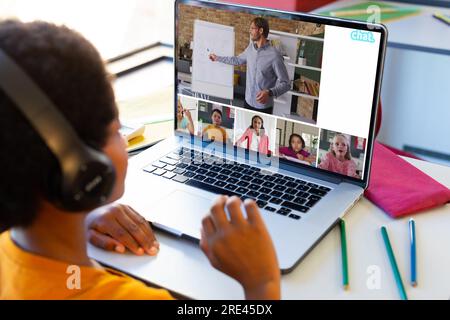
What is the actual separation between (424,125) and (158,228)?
1.78 m

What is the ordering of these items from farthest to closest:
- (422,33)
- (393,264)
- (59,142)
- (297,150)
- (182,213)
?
1. (422,33)
2. (297,150)
3. (182,213)
4. (393,264)
5. (59,142)

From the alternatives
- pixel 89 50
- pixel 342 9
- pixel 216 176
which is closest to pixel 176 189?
pixel 216 176

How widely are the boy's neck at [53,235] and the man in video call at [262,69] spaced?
45 cm

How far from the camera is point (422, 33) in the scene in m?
2.15

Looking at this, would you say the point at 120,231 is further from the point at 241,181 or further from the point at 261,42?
the point at 261,42

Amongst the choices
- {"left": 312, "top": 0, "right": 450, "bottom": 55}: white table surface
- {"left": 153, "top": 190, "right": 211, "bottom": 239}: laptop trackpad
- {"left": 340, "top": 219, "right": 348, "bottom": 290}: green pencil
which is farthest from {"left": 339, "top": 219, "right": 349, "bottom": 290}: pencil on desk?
{"left": 312, "top": 0, "right": 450, "bottom": 55}: white table surface

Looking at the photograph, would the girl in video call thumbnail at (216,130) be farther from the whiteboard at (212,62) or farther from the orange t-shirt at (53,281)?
the orange t-shirt at (53,281)

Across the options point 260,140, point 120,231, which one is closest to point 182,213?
point 120,231

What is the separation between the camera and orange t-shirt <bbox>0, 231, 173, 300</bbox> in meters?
0.72

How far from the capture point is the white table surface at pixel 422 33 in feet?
6.71

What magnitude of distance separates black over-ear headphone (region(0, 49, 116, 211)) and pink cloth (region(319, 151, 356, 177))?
1.68ft

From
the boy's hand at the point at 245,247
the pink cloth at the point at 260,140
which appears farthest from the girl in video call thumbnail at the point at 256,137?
the boy's hand at the point at 245,247

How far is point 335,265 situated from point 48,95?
1.58ft

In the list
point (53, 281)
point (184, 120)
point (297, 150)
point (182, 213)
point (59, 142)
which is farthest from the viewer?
point (184, 120)
